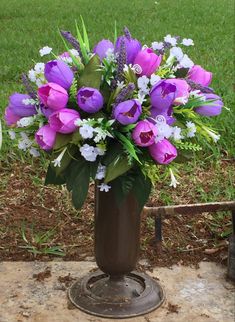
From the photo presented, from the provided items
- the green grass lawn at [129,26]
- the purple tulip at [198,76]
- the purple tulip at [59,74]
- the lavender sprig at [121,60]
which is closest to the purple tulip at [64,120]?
the purple tulip at [59,74]

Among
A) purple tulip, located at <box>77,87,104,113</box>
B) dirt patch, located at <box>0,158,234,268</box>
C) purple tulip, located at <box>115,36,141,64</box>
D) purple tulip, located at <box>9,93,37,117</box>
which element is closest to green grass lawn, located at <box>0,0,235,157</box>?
dirt patch, located at <box>0,158,234,268</box>

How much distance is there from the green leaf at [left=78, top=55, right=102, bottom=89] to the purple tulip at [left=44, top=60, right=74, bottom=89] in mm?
44

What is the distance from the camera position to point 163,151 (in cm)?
243

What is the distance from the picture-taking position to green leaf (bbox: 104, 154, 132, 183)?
2.41 meters

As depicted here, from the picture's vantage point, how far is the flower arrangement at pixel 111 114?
2410 mm

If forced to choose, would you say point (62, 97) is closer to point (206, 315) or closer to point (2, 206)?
point (206, 315)

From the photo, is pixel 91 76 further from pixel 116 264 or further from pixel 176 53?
pixel 116 264

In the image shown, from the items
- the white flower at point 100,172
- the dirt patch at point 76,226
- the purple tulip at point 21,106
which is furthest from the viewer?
the dirt patch at point 76,226

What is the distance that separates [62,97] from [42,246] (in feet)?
3.87

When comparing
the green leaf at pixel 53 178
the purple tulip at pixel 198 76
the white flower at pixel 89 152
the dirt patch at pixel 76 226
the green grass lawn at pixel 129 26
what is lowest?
the dirt patch at pixel 76 226

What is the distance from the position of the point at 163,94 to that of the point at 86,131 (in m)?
0.31

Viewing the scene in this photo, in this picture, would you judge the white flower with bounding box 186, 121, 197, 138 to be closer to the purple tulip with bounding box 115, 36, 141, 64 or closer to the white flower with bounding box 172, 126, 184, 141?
the white flower with bounding box 172, 126, 184, 141

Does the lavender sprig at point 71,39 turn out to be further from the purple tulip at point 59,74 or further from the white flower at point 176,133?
the white flower at point 176,133

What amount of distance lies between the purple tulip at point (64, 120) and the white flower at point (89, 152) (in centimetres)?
8
